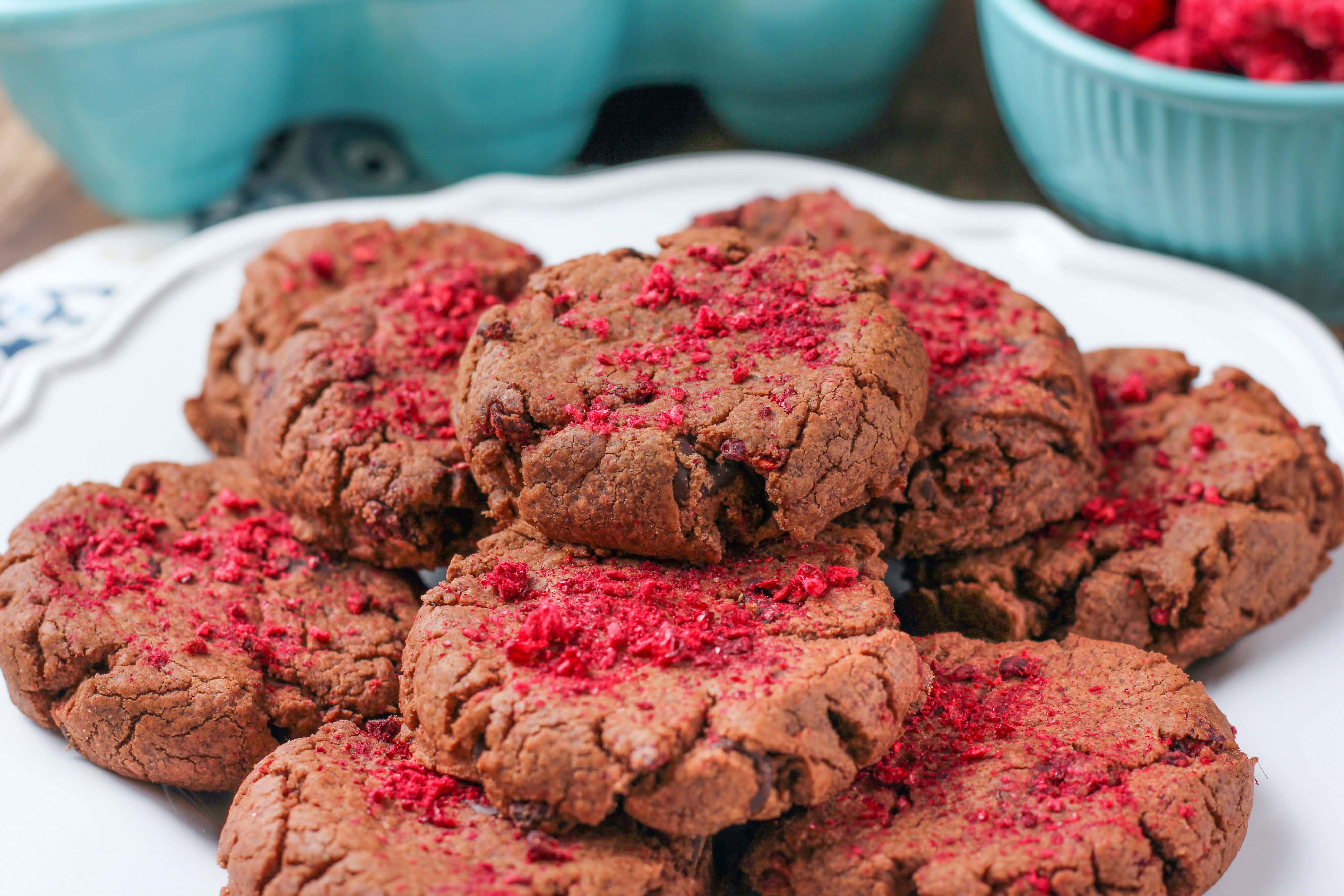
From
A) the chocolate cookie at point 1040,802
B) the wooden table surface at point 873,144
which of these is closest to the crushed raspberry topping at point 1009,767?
the chocolate cookie at point 1040,802

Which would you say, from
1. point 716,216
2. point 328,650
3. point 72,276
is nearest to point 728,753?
point 328,650

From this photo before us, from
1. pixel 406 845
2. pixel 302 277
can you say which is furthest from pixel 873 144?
pixel 406 845

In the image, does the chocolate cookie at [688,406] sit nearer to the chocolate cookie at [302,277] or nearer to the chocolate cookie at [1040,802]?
the chocolate cookie at [1040,802]

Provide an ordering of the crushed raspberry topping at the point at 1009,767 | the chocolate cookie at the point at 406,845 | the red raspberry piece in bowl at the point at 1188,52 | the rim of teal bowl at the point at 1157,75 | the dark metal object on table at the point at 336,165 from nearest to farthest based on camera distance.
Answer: the chocolate cookie at the point at 406,845, the crushed raspberry topping at the point at 1009,767, the rim of teal bowl at the point at 1157,75, the red raspberry piece in bowl at the point at 1188,52, the dark metal object on table at the point at 336,165

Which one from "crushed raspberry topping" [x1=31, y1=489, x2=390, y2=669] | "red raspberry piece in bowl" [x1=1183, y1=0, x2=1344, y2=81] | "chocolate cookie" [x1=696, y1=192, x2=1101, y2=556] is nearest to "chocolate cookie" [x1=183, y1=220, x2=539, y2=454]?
"crushed raspberry topping" [x1=31, y1=489, x2=390, y2=669]

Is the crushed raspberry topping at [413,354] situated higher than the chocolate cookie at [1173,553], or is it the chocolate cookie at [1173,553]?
the crushed raspberry topping at [413,354]

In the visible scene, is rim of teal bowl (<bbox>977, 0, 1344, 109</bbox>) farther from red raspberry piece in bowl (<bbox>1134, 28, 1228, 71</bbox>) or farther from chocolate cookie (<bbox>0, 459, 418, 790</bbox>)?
chocolate cookie (<bbox>0, 459, 418, 790</bbox>)

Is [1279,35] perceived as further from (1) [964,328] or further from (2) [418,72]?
(2) [418,72]

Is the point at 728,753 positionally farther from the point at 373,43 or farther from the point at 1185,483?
the point at 373,43
